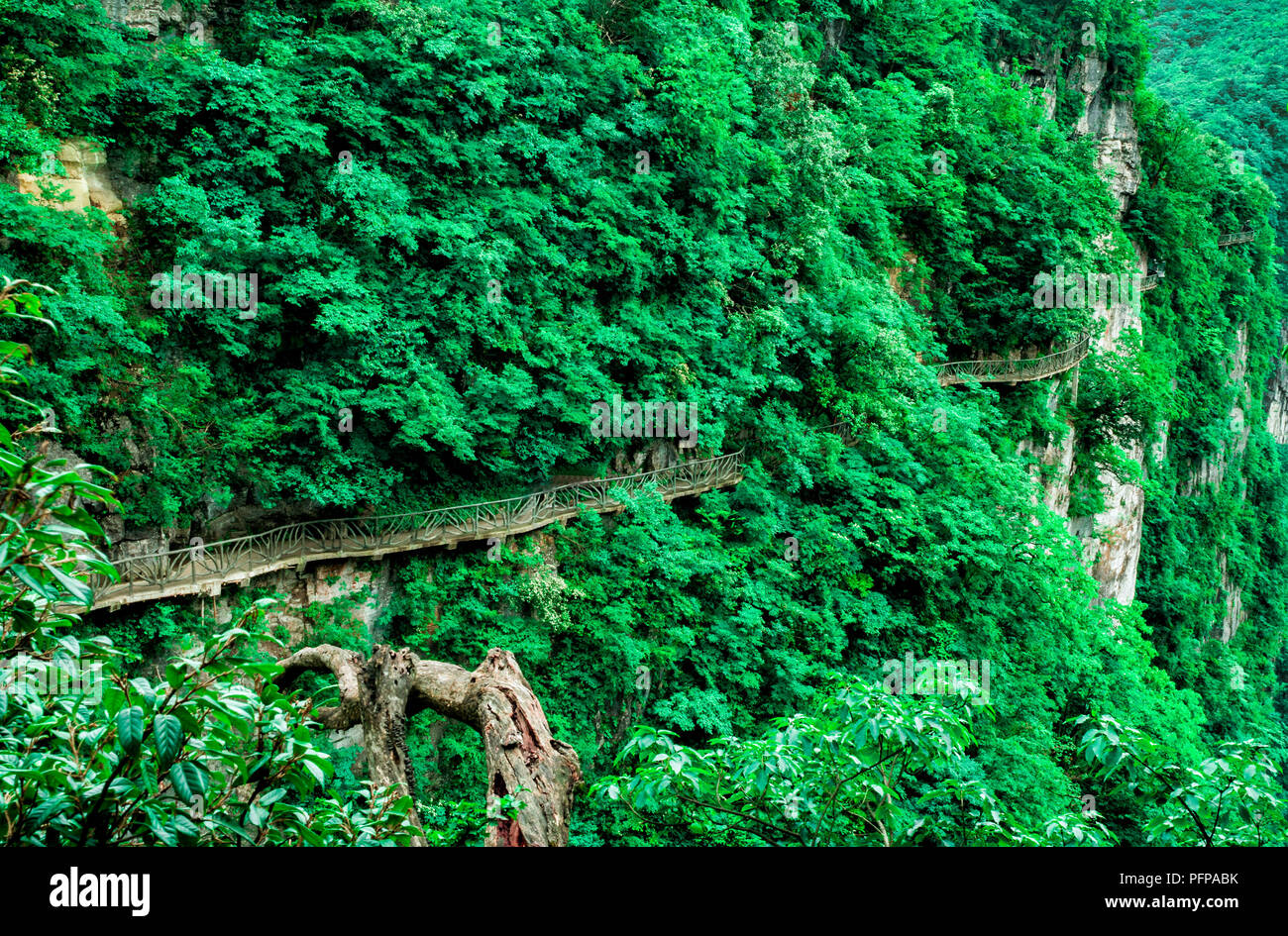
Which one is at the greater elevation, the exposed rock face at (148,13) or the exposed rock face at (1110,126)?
the exposed rock face at (1110,126)

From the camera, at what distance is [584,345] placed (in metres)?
14.8

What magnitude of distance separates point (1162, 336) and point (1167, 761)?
34564mm

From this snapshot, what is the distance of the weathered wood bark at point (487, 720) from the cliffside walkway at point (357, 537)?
179 inches

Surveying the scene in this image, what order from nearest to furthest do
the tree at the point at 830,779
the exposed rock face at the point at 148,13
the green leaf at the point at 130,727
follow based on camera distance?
the green leaf at the point at 130,727 < the tree at the point at 830,779 < the exposed rock face at the point at 148,13

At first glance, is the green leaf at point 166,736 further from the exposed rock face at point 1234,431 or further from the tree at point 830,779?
the exposed rock face at point 1234,431

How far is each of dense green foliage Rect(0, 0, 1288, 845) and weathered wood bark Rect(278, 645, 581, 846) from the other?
198 centimetres

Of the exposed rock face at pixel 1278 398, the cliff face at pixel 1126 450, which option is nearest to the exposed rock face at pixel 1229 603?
the cliff face at pixel 1126 450

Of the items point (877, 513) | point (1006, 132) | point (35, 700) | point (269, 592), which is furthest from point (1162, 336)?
point (35, 700)

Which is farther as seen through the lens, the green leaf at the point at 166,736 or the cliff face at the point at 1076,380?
the cliff face at the point at 1076,380

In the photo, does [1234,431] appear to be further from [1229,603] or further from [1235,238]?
[1235,238]

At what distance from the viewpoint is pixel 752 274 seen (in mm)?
17438

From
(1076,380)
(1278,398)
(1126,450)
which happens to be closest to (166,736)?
(1076,380)

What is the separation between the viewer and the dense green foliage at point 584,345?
1172 centimetres
